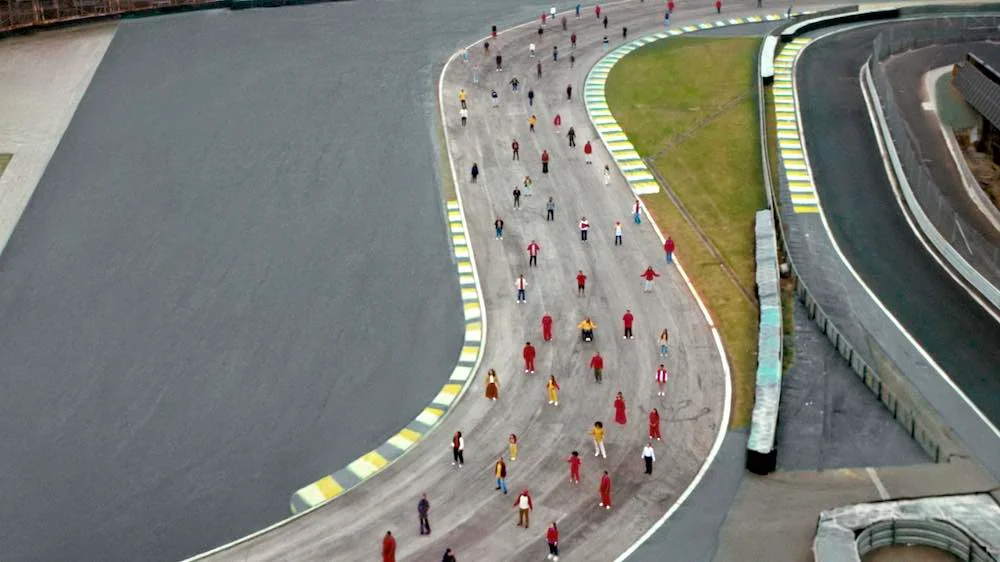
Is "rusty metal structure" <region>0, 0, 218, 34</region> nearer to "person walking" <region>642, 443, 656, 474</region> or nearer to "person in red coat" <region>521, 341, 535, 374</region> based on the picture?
"person in red coat" <region>521, 341, 535, 374</region>

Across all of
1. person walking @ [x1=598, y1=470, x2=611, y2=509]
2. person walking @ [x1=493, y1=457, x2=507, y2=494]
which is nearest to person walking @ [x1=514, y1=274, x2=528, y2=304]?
person walking @ [x1=493, y1=457, x2=507, y2=494]

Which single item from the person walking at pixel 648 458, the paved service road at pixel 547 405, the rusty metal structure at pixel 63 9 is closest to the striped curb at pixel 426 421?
the paved service road at pixel 547 405

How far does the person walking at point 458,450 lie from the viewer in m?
60.2

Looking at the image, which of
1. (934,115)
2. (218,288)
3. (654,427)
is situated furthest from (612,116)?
(654,427)

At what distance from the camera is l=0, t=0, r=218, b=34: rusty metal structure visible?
372 ft

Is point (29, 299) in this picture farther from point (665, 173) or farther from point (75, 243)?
point (665, 173)

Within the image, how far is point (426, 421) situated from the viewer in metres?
64.6

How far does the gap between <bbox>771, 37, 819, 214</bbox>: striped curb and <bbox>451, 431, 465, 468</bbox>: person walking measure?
2953cm

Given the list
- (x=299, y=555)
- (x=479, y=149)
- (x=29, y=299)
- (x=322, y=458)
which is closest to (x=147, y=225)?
(x=29, y=299)

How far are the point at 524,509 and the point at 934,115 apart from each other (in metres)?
49.6

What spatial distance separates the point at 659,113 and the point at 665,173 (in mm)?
9924

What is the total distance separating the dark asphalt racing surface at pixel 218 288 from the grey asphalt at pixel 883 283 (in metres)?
18.7

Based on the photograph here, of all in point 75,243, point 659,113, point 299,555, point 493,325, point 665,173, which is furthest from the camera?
point 659,113

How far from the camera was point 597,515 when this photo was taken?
57.6 metres
